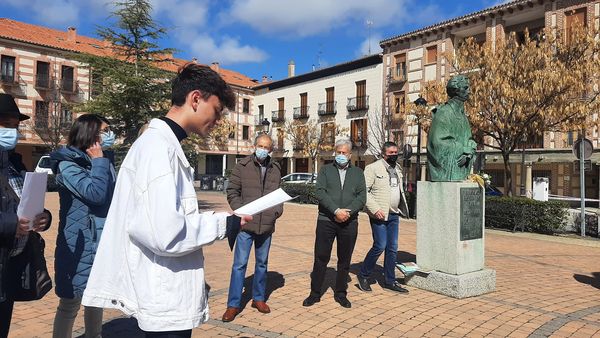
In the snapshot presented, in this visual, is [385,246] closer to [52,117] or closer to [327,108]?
[52,117]

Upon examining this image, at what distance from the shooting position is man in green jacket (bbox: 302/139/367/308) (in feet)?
16.8

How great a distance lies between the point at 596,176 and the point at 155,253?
28.1 m

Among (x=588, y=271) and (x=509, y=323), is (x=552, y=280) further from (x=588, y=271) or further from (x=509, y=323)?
(x=509, y=323)

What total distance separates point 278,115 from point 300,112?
3.47m

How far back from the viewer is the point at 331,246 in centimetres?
517

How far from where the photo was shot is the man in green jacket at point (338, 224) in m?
5.12

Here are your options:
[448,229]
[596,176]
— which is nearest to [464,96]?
[448,229]

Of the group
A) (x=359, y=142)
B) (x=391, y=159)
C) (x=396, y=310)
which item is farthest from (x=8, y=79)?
(x=396, y=310)

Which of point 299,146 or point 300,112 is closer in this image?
point 299,146

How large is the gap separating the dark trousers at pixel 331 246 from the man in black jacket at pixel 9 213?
9.99 ft

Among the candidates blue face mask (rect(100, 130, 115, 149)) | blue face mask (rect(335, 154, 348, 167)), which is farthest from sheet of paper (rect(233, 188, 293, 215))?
blue face mask (rect(335, 154, 348, 167))

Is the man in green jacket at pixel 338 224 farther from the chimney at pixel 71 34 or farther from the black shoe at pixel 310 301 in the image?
the chimney at pixel 71 34

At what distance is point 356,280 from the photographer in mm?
6406

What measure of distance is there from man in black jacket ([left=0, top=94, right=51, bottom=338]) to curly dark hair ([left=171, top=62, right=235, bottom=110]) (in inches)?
46.2
